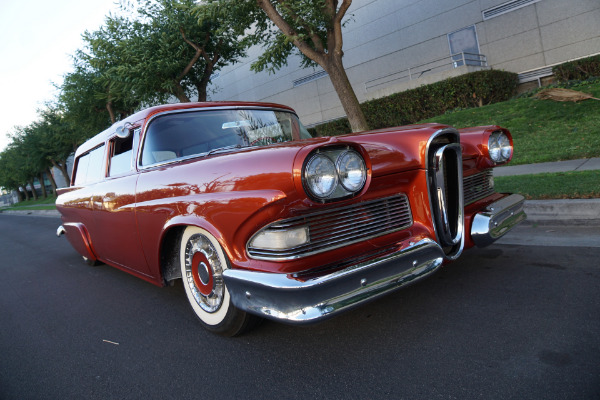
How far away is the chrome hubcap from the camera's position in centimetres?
254

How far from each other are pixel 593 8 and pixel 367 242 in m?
16.2

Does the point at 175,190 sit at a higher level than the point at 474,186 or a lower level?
higher

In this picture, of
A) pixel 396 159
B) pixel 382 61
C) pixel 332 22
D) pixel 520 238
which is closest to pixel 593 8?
pixel 382 61

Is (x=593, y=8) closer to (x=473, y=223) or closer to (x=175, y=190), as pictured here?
(x=473, y=223)

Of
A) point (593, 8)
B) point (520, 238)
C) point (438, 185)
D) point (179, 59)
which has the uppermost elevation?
point (179, 59)

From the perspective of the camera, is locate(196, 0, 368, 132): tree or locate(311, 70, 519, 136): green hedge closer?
locate(196, 0, 368, 132): tree

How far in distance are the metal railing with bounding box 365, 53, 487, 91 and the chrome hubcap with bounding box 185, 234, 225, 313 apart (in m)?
14.8

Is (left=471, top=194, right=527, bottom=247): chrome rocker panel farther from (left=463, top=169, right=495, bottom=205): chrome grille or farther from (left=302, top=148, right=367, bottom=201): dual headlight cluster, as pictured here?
(left=302, top=148, right=367, bottom=201): dual headlight cluster

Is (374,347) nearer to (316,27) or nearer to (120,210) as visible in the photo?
(120,210)

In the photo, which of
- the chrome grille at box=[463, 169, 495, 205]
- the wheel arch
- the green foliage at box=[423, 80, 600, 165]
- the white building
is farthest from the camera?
the white building

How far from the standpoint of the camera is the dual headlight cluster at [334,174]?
196 centimetres

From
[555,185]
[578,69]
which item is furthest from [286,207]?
[578,69]

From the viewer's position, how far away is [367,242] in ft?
7.55

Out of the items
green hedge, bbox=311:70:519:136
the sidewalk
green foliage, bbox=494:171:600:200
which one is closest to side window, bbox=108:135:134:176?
green foliage, bbox=494:171:600:200
